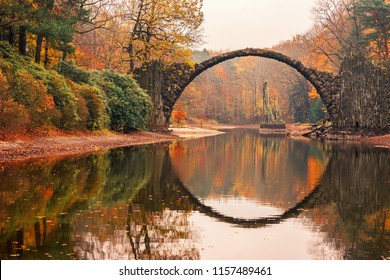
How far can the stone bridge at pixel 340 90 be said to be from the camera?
40156mm

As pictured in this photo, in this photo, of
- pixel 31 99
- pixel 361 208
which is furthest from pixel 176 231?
pixel 31 99

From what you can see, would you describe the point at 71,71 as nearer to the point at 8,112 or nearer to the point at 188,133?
the point at 8,112

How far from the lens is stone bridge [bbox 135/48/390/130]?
40.2 m

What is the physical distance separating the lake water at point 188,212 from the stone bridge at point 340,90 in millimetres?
22605

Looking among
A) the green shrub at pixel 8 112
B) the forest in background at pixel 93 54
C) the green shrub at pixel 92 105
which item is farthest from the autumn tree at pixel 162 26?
the green shrub at pixel 8 112

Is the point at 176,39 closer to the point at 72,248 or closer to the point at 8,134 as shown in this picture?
the point at 8,134

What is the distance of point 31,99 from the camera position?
22250mm

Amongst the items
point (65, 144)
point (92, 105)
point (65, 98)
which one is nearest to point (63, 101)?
point (65, 98)

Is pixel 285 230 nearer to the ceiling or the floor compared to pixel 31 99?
nearer to the floor

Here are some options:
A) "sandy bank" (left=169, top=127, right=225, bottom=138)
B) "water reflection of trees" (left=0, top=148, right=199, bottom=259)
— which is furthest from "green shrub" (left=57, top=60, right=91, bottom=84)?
"water reflection of trees" (left=0, top=148, right=199, bottom=259)

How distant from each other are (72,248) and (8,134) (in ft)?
46.2

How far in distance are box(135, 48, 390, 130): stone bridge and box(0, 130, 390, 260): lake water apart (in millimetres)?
22605

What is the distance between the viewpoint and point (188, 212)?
10000 mm

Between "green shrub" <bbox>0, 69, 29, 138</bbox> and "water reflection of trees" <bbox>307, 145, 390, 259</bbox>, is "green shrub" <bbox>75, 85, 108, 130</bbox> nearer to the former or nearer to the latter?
"green shrub" <bbox>0, 69, 29, 138</bbox>
